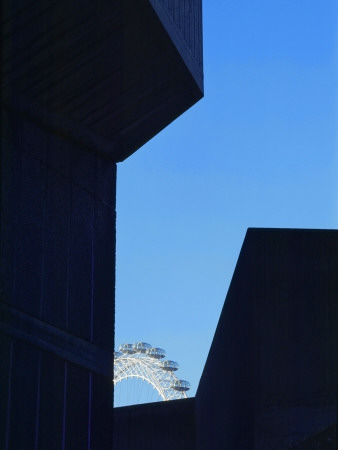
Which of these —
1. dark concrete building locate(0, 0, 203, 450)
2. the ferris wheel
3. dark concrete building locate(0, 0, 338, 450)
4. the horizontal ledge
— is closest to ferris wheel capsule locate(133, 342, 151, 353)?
the ferris wheel

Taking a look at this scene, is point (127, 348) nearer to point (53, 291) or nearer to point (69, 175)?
point (69, 175)

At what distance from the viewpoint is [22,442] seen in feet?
61.0

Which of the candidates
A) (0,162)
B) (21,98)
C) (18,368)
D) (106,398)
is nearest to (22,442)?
(18,368)

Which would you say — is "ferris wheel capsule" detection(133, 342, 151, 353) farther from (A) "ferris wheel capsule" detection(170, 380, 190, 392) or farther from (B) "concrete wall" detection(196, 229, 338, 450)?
(B) "concrete wall" detection(196, 229, 338, 450)

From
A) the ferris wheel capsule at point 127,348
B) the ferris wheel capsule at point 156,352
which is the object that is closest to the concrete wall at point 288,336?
the ferris wheel capsule at point 156,352

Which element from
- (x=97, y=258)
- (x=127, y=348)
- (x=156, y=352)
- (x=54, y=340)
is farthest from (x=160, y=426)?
(x=127, y=348)

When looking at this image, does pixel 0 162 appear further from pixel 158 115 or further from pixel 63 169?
pixel 158 115

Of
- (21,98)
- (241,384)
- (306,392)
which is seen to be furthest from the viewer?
(21,98)

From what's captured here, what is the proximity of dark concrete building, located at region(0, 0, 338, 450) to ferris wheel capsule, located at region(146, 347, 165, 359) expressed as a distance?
58.4 metres

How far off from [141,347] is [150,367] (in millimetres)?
2597

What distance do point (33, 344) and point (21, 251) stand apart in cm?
193

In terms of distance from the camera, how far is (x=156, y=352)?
82.7 m

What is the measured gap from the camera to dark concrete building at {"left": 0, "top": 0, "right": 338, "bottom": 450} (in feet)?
54.5

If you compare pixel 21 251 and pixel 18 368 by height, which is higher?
pixel 21 251
